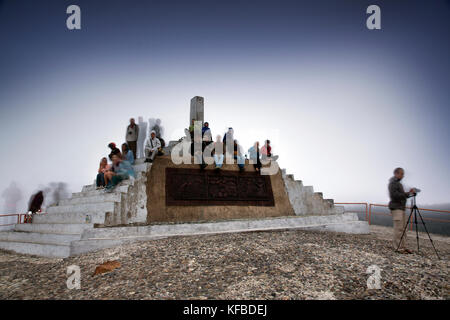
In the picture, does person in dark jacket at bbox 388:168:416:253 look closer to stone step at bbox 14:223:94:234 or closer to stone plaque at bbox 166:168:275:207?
stone plaque at bbox 166:168:275:207

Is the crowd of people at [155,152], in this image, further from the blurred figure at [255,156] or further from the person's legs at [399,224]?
the person's legs at [399,224]

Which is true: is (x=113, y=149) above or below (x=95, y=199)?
above

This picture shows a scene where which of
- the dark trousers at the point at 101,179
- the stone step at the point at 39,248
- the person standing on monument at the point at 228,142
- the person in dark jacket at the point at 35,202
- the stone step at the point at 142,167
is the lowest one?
the stone step at the point at 39,248

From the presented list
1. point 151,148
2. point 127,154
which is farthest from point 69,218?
point 151,148

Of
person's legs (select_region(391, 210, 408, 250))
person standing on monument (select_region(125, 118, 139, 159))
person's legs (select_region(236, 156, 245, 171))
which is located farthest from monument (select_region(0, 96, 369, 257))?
person's legs (select_region(391, 210, 408, 250))

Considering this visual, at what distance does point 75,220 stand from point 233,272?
532 cm

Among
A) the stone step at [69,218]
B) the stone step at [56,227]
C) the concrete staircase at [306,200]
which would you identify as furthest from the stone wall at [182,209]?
the stone step at [56,227]

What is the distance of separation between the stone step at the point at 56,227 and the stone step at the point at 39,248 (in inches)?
24.1

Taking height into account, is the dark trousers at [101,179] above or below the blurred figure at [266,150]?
below

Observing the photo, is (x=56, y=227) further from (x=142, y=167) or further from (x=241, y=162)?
(x=241, y=162)

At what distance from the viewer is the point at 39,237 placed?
24.6ft

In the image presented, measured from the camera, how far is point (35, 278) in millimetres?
4973

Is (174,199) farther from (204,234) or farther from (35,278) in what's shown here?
(35,278)

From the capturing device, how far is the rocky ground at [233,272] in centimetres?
387
